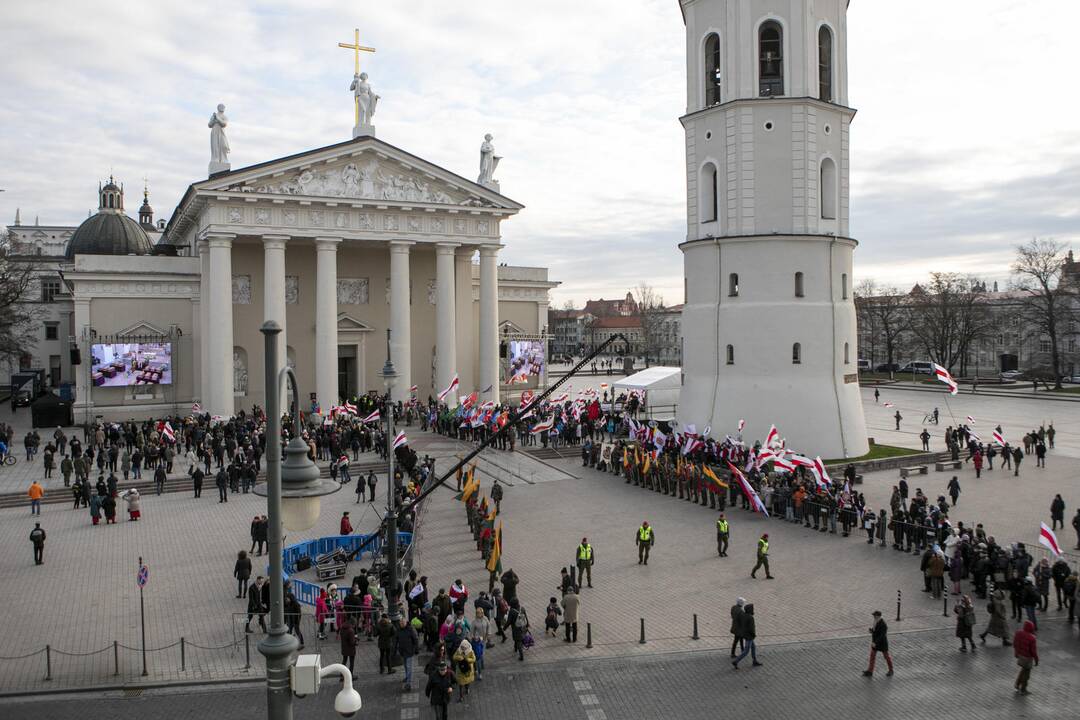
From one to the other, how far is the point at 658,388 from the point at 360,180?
A: 2059cm

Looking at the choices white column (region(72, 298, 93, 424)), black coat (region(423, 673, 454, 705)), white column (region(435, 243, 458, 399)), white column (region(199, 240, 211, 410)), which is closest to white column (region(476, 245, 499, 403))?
white column (region(435, 243, 458, 399))

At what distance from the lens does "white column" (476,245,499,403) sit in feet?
156

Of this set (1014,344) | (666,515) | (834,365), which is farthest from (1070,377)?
(666,515)

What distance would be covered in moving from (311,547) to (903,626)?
13.5 metres

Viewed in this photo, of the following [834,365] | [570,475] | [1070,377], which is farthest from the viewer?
[1070,377]

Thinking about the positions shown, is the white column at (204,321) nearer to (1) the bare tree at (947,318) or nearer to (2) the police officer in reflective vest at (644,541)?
(2) the police officer in reflective vest at (644,541)

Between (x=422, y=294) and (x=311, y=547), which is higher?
(x=422, y=294)

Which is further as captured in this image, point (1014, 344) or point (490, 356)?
point (1014, 344)

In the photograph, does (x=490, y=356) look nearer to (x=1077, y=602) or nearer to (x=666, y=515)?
→ (x=666, y=515)

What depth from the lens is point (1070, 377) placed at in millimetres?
79688

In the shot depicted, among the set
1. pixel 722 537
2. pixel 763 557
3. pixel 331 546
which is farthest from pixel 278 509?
pixel 722 537

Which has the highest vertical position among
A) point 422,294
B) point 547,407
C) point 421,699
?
point 422,294

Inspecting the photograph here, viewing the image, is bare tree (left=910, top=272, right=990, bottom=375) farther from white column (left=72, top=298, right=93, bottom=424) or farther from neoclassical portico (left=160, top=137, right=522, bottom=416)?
white column (left=72, top=298, right=93, bottom=424)

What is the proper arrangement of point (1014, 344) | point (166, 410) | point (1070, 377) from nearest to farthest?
point (166, 410), point (1070, 377), point (1014, 344)
